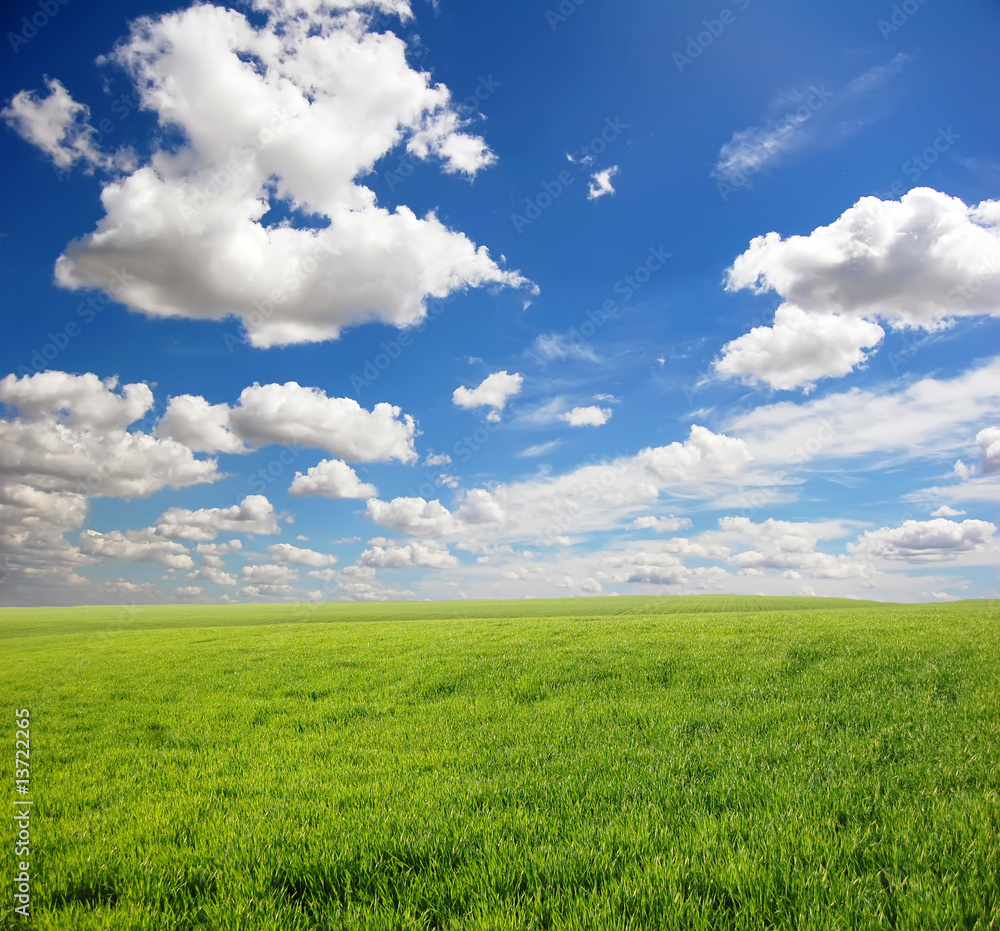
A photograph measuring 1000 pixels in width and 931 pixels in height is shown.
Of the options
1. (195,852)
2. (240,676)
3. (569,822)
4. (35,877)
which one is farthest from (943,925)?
(240,676)

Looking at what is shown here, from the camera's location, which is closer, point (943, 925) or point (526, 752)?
point (943, 925)

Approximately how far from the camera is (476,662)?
1695 cm

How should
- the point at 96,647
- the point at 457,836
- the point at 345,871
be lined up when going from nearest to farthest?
1. the point at 345,871
2. the point at 457,836
3. the point at 96,647

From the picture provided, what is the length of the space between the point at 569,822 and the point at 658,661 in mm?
9718

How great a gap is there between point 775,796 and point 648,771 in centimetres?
175

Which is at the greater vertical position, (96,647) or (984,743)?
(984,743)

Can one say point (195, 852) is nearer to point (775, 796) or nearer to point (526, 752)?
point (526, 752)

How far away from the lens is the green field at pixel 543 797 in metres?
5.04

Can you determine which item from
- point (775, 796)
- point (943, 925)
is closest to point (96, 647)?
point (775, 796)

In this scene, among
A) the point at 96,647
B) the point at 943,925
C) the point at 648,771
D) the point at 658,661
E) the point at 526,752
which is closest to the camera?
the point at 943,925

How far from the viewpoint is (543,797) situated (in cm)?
742

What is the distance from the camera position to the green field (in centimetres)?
504

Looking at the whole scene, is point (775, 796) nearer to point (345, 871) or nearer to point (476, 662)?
point (345, 871)

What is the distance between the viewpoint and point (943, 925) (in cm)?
442
